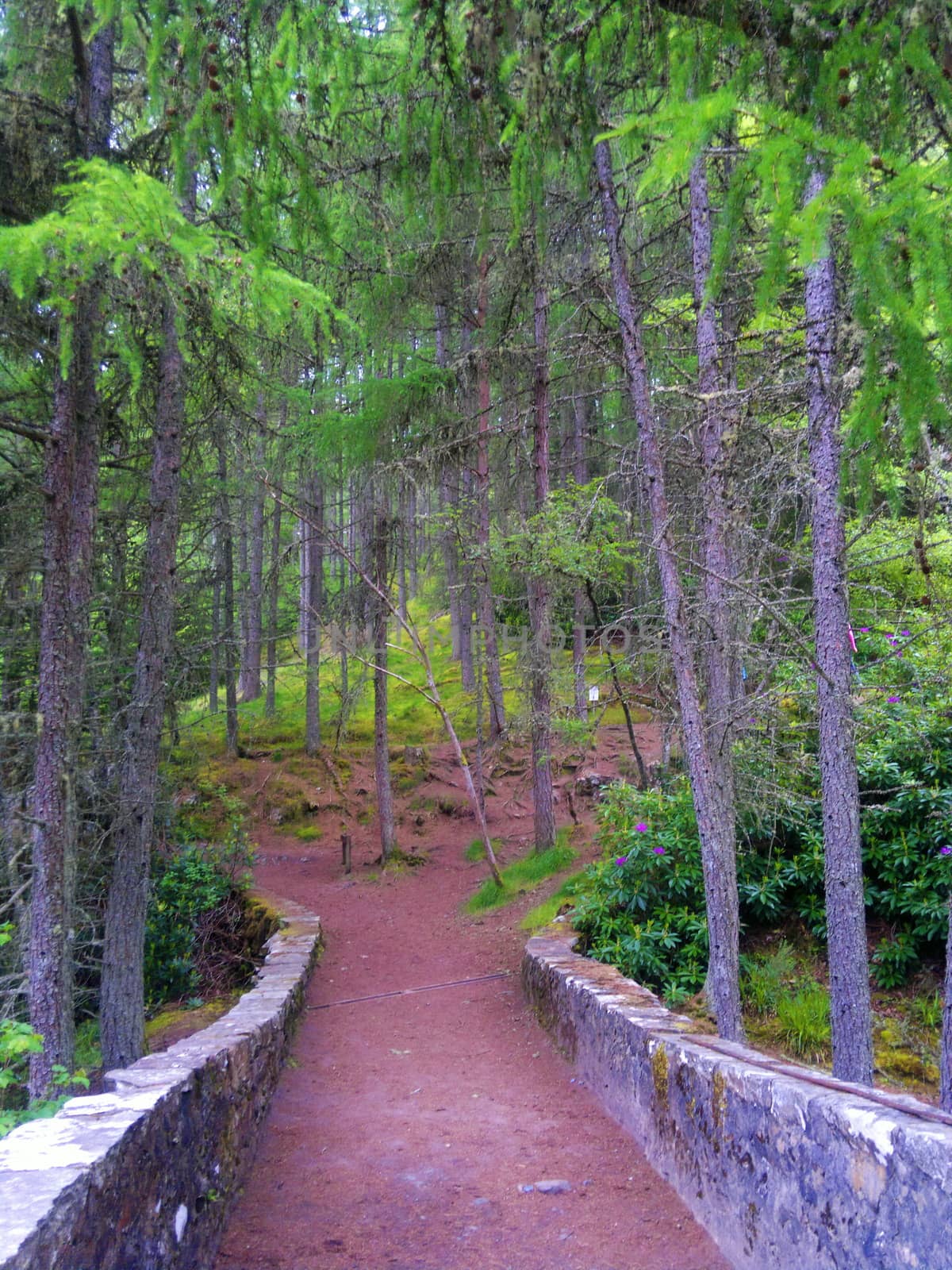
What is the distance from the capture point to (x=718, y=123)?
9.31 ft

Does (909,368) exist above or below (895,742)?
above

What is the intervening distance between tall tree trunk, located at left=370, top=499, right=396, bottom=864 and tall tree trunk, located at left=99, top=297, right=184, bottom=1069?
4430 mm

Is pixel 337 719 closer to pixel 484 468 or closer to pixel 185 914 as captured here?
pixel 185 914

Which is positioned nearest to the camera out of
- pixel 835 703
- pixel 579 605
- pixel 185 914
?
pixel 835 703

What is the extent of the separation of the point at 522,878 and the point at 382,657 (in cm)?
451

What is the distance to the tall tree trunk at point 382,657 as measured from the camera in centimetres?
1360

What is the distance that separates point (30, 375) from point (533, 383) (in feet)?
23.0

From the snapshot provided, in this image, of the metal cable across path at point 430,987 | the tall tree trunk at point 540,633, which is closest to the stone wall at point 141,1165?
the metal cable across path at point 430,987

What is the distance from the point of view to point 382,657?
1452cm

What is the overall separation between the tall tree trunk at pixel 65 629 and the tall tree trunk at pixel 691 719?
4000 mm

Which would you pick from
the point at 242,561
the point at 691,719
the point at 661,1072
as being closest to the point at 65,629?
the point at 691,719

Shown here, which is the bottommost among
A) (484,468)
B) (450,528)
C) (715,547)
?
(715,547)

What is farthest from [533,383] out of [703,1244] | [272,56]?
[703,1244]

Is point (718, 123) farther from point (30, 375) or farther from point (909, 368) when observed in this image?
point (30, 375)
